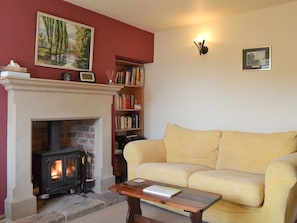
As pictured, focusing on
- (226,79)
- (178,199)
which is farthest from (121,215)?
(226,79)

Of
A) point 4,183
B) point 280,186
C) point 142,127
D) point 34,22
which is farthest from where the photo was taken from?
point 142,127

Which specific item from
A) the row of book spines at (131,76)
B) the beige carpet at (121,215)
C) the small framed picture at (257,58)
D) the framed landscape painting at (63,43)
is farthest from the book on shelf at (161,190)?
the row of book spines at (131,76)

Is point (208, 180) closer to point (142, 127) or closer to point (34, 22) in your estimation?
point (142, 127)

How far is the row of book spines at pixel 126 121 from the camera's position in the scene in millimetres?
→ 4152

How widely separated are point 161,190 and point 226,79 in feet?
6.75

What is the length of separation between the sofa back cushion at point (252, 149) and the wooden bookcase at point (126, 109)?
1.56m

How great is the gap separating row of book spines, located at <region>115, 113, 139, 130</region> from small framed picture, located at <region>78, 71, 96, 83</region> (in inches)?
34.4

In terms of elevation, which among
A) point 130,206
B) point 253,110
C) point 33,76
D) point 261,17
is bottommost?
point 130,206

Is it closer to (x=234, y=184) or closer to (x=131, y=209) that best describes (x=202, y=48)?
(x=234, y=184)

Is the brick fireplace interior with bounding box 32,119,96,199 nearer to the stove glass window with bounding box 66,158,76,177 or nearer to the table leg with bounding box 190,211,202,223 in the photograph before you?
the stove glass window with bounding box 66,158,76,177

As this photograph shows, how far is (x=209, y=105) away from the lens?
3844mm

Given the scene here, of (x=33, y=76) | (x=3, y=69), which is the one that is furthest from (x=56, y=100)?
(x=3, y=69)

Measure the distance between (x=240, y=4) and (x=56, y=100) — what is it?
7.84ft

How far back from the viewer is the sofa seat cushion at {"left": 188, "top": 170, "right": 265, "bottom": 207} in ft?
7.64
